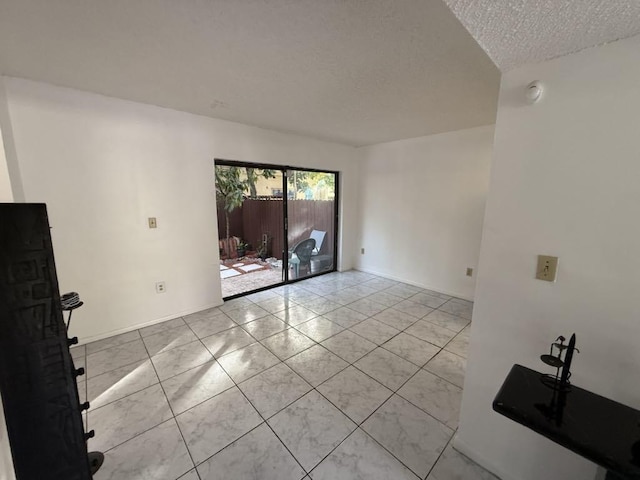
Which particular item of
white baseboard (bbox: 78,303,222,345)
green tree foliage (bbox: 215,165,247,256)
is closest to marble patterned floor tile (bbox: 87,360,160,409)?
white baseboard (bbox: 78,303,222,345)

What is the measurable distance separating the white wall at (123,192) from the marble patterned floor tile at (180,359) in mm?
727

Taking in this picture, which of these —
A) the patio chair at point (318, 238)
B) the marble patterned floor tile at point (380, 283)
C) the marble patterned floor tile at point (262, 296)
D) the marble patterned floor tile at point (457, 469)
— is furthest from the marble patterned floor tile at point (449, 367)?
the patio chair at point (318, 238)

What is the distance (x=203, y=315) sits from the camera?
3.02 meters

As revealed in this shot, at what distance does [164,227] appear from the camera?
Result: 9.05 ft

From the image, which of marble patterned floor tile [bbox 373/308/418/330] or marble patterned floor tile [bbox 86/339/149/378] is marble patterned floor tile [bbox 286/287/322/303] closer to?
marble patterned floor tile [bbox 373/308/418/330]

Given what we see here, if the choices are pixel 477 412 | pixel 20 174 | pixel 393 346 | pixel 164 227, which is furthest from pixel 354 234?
pixel 20 174

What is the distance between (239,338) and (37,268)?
1.87m

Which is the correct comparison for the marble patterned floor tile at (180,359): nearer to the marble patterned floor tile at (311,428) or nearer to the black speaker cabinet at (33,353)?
the marble patterned floor tile at (311,428)

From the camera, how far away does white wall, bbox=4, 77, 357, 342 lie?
2.11 meters

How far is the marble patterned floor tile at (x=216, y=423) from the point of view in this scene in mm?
1447

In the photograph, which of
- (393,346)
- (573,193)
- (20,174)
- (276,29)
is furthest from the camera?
(393,346)

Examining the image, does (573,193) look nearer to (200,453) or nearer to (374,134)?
(200,453)

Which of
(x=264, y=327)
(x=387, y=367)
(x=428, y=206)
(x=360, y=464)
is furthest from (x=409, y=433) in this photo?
(x=428, y=206)

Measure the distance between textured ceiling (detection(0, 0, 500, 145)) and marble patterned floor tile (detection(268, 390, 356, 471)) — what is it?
2.32 metres
